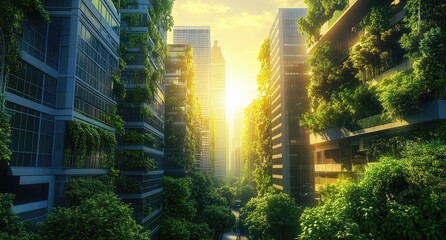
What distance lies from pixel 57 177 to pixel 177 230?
2766 centimetres

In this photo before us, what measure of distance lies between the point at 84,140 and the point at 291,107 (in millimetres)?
50127

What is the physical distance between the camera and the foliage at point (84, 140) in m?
28.7

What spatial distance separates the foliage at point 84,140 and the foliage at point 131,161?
8.98m

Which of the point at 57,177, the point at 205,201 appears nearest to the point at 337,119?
the point at 57,177

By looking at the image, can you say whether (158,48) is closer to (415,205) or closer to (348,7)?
(348,7)

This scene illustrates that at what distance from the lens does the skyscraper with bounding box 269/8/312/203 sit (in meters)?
71.1

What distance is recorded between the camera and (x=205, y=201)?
277 feet

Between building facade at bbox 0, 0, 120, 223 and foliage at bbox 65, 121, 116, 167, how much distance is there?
94 millimetres

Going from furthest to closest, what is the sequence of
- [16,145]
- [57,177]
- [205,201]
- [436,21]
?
[205,201], [57,177], [436,21], [16,145]

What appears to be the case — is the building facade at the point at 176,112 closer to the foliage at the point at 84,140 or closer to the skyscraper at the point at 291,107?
the skyscraper at the point at 291,107

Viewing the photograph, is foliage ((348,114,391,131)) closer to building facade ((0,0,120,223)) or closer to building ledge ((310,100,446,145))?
building ledge ((310,100,446,145))

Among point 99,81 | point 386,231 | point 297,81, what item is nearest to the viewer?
point 386,231

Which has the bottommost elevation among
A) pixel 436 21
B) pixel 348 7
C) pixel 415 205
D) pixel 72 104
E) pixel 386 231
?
pixel 386 231

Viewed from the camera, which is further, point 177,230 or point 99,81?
point 177,230
